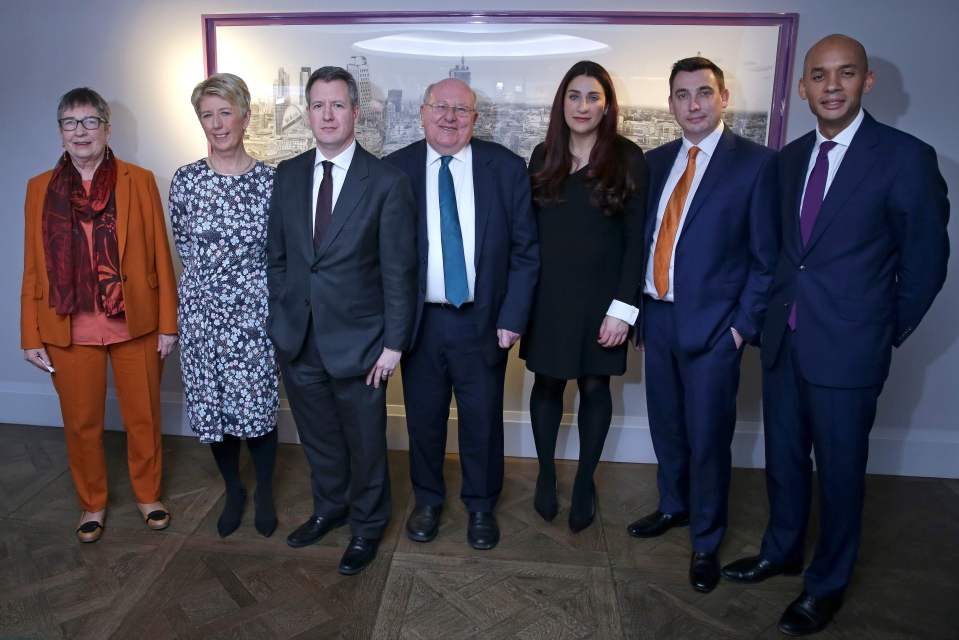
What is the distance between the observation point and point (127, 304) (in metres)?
2.84

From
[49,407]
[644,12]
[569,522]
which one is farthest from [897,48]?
[49,407]

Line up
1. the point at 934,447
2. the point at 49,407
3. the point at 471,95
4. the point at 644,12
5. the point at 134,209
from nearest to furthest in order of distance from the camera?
the point at 471,95 < the point at 134,209 < the point at 644,12 < the point at 934,447 < the point at 49,407

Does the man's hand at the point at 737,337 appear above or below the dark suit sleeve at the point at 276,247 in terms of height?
below

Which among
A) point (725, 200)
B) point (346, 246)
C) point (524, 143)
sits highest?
point (524, 143)

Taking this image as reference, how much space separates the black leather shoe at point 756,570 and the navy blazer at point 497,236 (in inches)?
47.8

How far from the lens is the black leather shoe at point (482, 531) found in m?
2.94

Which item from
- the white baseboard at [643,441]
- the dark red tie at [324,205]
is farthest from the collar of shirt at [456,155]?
the white baseboard at [643,441]

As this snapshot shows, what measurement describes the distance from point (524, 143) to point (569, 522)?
5.83 ft

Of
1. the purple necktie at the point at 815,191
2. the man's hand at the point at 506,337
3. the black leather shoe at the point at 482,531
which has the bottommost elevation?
the black leather shoe at the point at 482,531

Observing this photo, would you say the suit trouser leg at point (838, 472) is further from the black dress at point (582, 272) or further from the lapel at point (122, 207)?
the lapel at point (122, 207)

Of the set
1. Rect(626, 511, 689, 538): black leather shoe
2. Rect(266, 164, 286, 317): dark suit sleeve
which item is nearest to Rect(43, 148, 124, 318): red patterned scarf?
Rect(266, 164, 286, 317): dark suit sleeve

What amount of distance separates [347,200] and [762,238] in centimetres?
144

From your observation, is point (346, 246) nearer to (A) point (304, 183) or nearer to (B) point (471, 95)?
(A) point (304, 183)

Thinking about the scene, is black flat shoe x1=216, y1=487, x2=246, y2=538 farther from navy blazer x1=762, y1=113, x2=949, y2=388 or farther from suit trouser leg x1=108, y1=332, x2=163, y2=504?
navy blazer x1=762, y1=113, x2=949, y2=388
